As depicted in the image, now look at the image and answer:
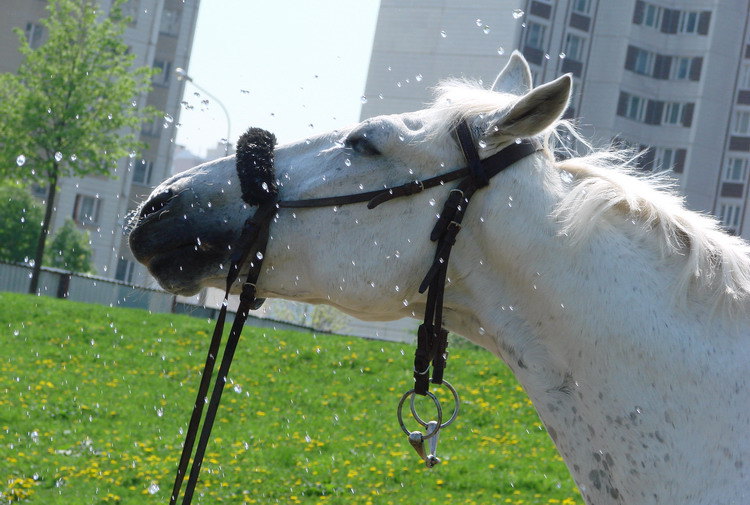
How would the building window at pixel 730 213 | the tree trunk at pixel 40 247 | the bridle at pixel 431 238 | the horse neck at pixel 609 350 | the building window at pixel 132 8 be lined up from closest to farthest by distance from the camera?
the horse neck at pixel 609 350
the bridle at pixel 431 238
the tree trunk at pixel 40 247
the building window at pixel 730 213
the building window at pixel 132 8

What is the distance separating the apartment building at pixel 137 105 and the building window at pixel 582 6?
17761 mm

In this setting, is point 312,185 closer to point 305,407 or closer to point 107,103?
point 305,407

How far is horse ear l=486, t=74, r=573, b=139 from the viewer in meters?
2.29

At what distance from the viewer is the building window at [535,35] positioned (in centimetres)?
3509

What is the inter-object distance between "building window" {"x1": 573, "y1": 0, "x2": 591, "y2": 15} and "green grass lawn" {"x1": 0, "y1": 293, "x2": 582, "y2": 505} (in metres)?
27.7

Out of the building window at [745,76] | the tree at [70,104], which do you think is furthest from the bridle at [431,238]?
the building window at [745,76]

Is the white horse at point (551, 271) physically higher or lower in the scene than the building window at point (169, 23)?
lower

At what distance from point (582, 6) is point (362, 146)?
38.0 m

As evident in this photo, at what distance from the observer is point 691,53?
39.5 meters

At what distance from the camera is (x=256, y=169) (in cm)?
265

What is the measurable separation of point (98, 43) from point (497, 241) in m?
23.3

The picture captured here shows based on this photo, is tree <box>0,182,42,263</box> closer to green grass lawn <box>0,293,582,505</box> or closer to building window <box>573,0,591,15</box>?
green grass lawn <box>0,293,582,505</box>

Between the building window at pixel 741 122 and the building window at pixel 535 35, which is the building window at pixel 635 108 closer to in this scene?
the building window at pixel 741 122

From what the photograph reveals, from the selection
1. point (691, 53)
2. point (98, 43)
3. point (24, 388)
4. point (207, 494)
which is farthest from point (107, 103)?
point (691, 53)
